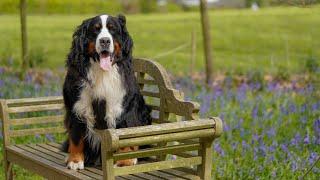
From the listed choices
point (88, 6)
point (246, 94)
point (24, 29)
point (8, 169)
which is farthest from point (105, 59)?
point (88, 6)

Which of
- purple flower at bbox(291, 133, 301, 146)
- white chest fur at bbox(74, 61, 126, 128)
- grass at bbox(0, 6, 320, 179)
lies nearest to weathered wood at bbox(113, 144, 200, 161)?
white chest fur at bbox(74, 61, 126, 128)

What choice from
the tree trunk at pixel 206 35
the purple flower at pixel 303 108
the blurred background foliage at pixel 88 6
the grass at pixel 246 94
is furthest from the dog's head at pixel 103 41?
the blurred background foliage at pixel 88 6

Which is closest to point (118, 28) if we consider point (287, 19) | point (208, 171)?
point (208, 171)

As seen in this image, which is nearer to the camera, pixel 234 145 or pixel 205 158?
pixel 205 158

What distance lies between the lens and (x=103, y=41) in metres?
4.23

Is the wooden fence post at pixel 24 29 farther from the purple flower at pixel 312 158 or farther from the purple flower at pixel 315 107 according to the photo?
the purple flower at pixel 312 158

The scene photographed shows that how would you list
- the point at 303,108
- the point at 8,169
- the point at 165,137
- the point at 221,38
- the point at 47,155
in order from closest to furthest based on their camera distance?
1. the point at 165,137
2. the point at 47,155
3. the point at 8,169
4. the point at 303,108
5. the point at 221,38

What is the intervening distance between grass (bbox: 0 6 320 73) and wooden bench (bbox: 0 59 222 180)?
8.39 metres

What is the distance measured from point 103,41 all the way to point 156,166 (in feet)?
2.81

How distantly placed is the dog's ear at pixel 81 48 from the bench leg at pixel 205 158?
3.06ft

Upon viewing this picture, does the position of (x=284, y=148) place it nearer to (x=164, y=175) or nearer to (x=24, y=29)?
(x=164, y=175)

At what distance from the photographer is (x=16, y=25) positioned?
69.2ft

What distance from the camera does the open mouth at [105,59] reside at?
4.31 m

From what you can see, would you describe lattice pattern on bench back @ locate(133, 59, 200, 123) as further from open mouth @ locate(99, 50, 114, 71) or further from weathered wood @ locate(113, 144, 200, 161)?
open mouth @ locate(99, 50, 114, 71)
